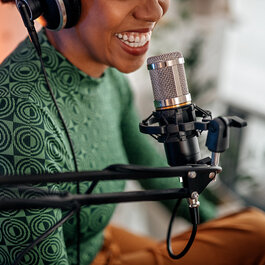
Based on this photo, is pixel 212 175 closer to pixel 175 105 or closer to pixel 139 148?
pixel 175 105

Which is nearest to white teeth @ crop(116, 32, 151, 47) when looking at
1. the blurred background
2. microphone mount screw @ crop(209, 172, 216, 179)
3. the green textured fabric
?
the green textured fabric

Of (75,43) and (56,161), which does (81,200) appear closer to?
(56,161)

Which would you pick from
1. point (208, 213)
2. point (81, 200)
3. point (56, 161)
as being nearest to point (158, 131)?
point (81, 200)

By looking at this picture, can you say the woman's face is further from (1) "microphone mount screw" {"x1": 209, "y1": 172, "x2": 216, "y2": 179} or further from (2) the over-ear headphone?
(1) "microphone mount screw" {"x1": 209, "y1": 172, "x2": 216, "y2": 179}

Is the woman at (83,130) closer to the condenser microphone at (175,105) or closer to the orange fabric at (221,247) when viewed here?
the orange fabric at (221,247)

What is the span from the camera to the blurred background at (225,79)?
1.93 metres

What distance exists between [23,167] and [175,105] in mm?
303

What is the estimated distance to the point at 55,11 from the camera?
2.12ft

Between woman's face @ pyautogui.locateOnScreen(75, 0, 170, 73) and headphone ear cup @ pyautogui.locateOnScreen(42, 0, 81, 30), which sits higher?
headphone ear cup @ pyautogui.locateOnScreen(42, 0, 81, 30)

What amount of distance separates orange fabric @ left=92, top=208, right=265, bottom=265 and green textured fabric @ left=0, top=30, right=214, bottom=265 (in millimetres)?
142

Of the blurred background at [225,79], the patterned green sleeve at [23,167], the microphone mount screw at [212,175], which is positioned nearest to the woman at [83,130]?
the patterned green sleeve at [23,167]

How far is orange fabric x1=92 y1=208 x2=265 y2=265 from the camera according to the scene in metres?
0.83

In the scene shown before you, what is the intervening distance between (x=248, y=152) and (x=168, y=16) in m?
0.94

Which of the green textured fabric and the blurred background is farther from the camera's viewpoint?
the blurred background
